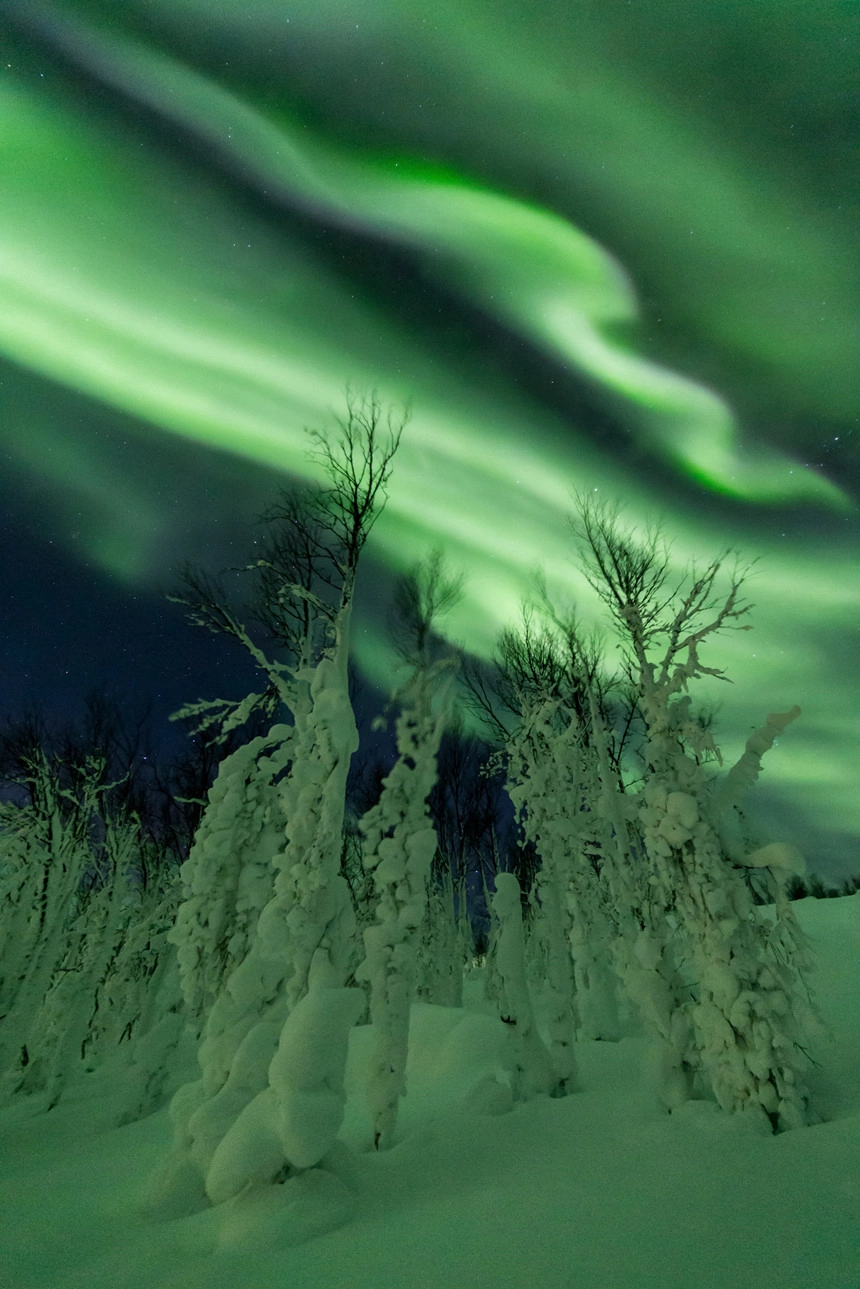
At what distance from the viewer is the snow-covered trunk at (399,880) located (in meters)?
5.11

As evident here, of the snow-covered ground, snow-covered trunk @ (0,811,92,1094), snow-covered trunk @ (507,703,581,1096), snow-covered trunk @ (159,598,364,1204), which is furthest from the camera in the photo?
snow-covered trunk @ (0,811,92,1094)

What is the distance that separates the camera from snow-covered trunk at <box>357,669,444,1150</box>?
5.11m

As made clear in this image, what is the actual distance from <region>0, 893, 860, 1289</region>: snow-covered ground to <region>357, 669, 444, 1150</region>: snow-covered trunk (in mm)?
530

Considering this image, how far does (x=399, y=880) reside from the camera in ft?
17.0

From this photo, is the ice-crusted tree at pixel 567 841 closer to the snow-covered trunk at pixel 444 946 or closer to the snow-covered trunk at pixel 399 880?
the snow-covered trunk at pixel 399 880

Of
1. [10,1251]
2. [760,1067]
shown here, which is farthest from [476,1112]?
[10,1251]

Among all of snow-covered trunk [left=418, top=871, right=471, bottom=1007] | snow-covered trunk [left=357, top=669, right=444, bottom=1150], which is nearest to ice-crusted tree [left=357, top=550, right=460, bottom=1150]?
snow-covered trunk [left=357, top=669, right=444, bottom=1150]

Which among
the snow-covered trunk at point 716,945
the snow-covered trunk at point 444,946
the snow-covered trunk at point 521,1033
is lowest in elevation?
the snow-covered trunk at point 444,946

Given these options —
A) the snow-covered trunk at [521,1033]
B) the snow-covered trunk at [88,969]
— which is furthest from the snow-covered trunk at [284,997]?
the snow-covered trunk at [88,969]

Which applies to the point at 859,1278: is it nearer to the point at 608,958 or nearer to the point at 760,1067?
the point at 760,1067

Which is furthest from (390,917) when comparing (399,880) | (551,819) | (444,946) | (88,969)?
(444,946)

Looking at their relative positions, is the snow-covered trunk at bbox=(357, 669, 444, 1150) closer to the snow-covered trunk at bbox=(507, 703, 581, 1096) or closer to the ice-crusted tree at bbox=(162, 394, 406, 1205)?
the ice-crusted tree at bbox=(162, 394, 406, 1205)

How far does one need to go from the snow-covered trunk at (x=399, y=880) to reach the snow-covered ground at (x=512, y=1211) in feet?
1.74

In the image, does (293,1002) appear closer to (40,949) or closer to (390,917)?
(390,917)
